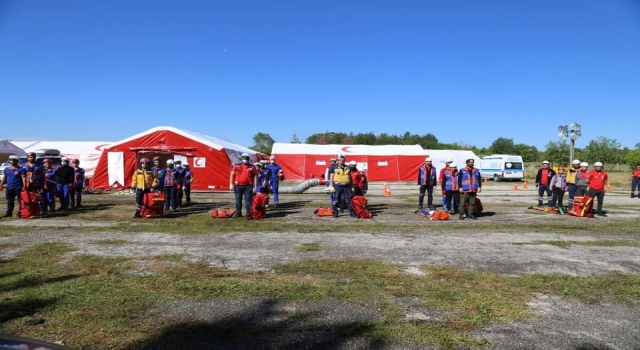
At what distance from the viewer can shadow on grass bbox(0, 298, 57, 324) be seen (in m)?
4.47

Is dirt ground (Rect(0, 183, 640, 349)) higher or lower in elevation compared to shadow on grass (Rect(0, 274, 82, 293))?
lower

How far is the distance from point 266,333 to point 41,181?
1129cm

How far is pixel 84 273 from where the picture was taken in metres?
6.12

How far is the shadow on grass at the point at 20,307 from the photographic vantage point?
4473 mm

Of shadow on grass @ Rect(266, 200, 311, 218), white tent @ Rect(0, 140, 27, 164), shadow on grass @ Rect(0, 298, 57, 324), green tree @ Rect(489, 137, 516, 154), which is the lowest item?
shadow on grass @ Rect(0, 298, 57, 324)

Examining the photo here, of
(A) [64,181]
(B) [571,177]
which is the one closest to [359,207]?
(B) [571,177]

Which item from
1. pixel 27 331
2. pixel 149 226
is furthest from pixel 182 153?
pixel 27 331

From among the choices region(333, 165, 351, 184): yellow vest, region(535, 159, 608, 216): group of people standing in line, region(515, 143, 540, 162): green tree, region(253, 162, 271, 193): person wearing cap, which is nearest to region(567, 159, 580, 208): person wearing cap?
region(535, 159, 608, 216): group of people standing in line

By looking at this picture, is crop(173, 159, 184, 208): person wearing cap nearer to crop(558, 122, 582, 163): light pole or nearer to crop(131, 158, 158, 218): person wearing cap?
crop(131, 158, 158, 218): person wearing cap

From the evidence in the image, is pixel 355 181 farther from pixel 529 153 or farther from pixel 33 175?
pixel 529 153

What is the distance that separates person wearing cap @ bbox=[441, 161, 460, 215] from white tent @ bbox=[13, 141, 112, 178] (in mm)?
24261

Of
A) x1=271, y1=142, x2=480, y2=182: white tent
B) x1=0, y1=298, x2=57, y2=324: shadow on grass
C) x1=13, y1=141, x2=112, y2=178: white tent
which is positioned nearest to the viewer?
x1=0, y1=298, x2=57, y2=324: shadow on grass

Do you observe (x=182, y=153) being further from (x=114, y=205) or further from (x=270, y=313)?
(x=270, y=313)

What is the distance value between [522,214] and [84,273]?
1301 cm
